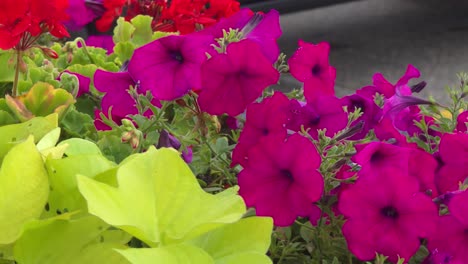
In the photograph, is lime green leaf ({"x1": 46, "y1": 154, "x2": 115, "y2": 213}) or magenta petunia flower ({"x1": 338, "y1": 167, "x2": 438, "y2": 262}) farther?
magenta petunia flower ({"x1": 338, "y1": 167, "x2": 438, "y2": 262})

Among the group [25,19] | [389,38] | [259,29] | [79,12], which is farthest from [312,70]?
[389,38]

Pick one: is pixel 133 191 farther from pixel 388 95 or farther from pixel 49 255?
pixel 388 95

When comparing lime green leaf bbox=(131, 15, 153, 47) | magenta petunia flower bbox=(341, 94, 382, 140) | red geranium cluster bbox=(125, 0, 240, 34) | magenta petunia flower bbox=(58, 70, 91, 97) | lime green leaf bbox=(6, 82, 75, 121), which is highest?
lime green leaf bbox=(6, 82, 75, 121)

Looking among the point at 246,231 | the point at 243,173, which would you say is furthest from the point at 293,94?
the point at 246,231

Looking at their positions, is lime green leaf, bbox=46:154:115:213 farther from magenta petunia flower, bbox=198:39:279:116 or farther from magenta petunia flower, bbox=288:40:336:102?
magenta petunia flower, bbox=288:40:336:102

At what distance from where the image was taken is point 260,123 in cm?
92

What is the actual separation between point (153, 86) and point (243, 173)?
6.3 inches

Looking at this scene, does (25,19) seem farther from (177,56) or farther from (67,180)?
(67,180)

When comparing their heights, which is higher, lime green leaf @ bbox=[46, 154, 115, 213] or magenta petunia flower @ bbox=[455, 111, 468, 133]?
lime green leaf @ bbox=[46, 154, 115, 213]

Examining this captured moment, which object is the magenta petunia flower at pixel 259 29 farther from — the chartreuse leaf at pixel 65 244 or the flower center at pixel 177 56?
the chartreuse leaf at pixel 65 244

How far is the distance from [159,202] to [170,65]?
0.37 metres

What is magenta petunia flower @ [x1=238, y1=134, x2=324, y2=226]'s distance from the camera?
0.83m

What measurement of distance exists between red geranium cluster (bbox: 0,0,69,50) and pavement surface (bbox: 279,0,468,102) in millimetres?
3716

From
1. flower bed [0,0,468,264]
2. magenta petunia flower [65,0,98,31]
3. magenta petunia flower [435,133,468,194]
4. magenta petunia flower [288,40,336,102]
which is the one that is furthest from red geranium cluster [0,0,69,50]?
magenta petunia flower [65,0,98,31]
